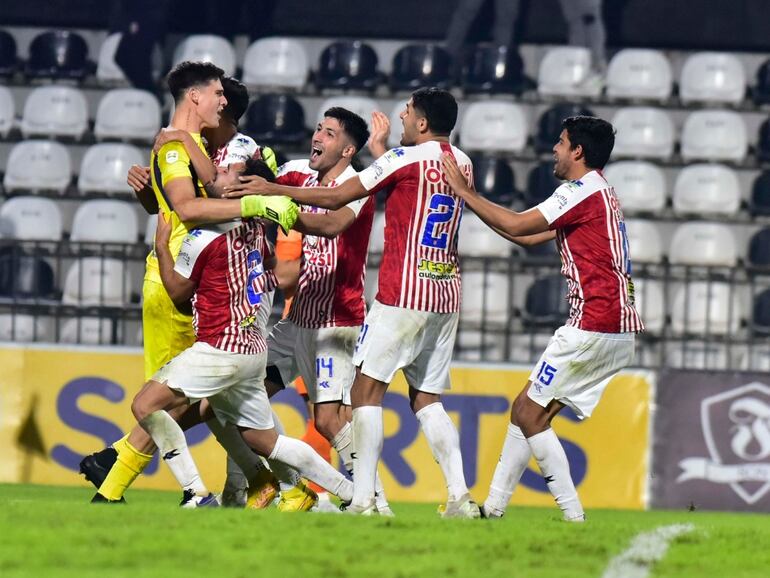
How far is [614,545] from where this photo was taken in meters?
6.11

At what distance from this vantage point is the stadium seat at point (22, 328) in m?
12.7

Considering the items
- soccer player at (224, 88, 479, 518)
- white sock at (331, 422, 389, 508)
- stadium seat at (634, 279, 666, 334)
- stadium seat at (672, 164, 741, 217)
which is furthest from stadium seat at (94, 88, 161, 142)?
soccer player at (224, 88, 479, 518)

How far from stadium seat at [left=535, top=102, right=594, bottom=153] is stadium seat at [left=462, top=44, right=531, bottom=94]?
0.62 metres

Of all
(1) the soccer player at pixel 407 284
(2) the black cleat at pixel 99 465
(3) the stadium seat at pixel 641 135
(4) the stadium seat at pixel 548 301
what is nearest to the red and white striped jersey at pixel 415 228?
(1) the soccer player at pixel 407 284

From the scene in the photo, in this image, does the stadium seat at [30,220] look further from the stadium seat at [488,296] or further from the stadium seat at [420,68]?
the stadium seat at [488,296]

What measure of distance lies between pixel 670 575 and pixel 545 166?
9093 millimetres

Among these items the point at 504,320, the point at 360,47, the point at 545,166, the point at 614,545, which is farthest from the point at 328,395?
the point at 360,47

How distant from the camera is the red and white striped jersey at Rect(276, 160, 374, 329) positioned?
27.3 ft

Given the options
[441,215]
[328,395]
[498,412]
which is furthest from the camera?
[498,412]

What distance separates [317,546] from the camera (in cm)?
566

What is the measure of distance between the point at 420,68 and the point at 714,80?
9.93 ft

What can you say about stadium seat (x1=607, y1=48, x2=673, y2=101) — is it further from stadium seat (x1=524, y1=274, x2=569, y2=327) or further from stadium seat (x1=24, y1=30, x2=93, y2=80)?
stadium seat (x1=24, y1=30, x2=93, y2=80)

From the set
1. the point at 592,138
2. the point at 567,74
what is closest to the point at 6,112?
the point at 567,74

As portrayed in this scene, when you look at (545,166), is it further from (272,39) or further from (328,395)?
(328,395)
